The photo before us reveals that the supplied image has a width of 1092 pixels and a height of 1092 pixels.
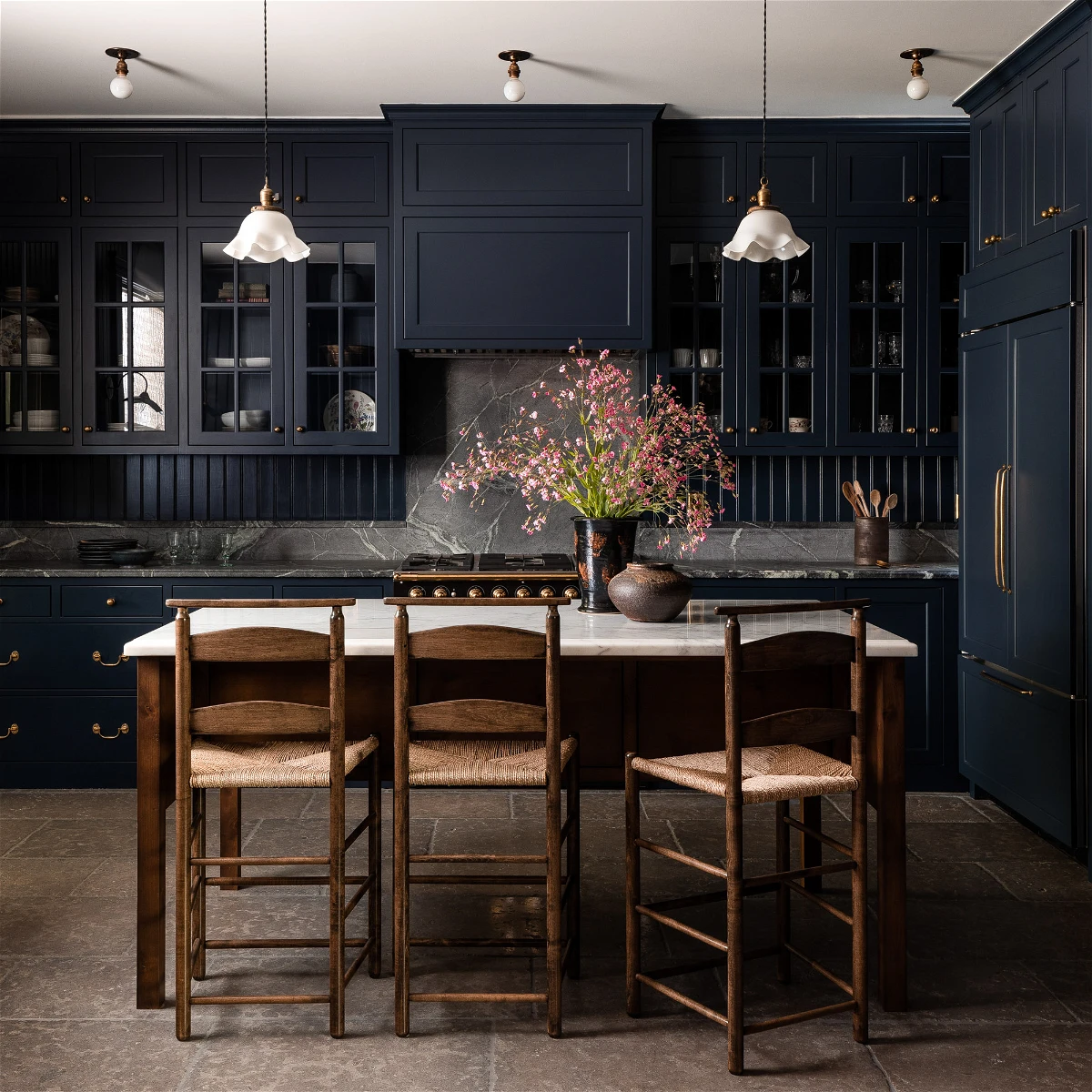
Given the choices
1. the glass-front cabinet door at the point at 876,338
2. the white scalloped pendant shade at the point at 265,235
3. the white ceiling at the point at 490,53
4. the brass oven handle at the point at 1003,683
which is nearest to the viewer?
the white scalloped pendant shade at the point at 265,235

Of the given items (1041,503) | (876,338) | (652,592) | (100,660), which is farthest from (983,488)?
(100,660)

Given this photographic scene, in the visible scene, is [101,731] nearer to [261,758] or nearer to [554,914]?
[261,758]

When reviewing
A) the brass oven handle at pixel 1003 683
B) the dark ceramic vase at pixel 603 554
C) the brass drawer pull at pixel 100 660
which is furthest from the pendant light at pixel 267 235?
the brass oven handle at pixel 1003 683

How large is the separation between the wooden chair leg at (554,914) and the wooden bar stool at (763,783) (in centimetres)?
20

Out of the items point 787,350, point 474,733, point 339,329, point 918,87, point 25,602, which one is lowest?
point 474,733

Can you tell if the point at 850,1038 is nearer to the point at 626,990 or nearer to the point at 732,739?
the point at 626,990

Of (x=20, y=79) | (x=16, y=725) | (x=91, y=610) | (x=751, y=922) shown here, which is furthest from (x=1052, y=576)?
(x=20, y=79)

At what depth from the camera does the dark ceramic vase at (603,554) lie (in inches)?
124

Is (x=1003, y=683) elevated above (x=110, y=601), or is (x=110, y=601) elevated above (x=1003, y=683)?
(x=110, y=601)

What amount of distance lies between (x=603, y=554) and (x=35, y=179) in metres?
3.25

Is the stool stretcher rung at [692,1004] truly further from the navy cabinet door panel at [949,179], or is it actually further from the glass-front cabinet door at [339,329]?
the navy cabinet door panel at [949,179]

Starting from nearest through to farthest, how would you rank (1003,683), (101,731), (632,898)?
(632,898)
(1003,683)
(101,731)

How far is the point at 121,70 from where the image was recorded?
159 inches

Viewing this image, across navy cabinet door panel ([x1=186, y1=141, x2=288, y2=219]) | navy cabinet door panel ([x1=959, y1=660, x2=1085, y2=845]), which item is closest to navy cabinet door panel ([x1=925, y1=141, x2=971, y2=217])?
navy cabinet door panel ([x1=959, y1=660, x2=1085, y2=845])
